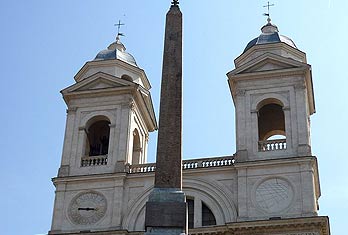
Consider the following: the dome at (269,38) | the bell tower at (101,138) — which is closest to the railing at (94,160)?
the bell tower at (101,138)

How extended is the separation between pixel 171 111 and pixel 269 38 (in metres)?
16.4

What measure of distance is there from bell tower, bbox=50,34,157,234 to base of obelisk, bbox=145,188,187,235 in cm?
1287

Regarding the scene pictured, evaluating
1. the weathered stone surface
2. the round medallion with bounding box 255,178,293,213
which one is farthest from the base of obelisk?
the round medallion with bounding box 255,178,293,213

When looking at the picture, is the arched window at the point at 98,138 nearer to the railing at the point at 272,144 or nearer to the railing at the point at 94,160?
the railing at the point at 94,160

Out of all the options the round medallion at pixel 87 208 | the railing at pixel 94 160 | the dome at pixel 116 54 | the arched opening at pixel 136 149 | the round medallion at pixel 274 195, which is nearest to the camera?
the round medallion at pixel 274 195

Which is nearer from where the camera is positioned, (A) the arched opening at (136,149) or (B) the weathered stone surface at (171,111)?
(B) the weathered stone surface at (171,111)

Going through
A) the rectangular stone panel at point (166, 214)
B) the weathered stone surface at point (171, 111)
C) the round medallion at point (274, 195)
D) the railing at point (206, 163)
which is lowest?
the rectangular stone panel at point (166, 214)

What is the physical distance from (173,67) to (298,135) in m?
12.6

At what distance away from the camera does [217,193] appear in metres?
28.7

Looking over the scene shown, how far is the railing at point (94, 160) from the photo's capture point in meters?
30.5

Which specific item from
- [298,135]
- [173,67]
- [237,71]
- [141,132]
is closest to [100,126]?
[141,132]

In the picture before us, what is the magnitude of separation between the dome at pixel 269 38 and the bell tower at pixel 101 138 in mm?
5374

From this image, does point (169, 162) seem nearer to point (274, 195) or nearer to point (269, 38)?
point (274, 195)

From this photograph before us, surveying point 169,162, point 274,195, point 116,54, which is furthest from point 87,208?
point 169,162
